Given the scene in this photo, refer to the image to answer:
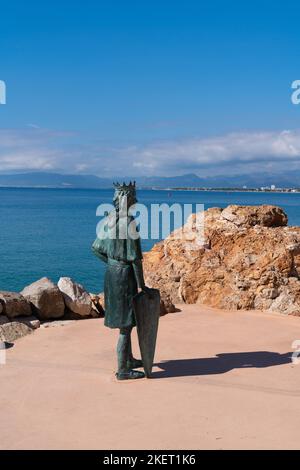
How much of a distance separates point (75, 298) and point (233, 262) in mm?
3467

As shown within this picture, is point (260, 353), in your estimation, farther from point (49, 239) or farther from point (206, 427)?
point (49, 239)

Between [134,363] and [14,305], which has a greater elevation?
[14,305]

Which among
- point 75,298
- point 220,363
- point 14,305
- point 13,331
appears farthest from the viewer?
point 75,298

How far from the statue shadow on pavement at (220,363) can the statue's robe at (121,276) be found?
0.92 m

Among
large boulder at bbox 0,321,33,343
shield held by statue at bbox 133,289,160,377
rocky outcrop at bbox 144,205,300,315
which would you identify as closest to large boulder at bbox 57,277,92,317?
large boulder at bbox 0,321,33,343

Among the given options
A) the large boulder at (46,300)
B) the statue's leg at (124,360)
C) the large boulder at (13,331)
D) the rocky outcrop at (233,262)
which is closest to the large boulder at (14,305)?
the large boulder at (46,300)

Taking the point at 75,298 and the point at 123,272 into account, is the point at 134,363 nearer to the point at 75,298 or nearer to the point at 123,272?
the point at 123,272

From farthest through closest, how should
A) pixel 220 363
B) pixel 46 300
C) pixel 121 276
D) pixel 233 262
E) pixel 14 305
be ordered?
pixel 233 262, pixel 46 300, pixel 14 305, pixel 220 363, pixel 121 276

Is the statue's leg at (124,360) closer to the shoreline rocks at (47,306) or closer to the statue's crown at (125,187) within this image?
the statue's crown at (125,187)

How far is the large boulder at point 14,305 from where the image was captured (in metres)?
9.51

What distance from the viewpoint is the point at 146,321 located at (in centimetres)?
682

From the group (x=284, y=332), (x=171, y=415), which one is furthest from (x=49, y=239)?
(x=171, y=415)

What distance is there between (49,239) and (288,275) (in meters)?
31.4

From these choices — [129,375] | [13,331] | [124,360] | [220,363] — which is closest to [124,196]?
[124,360]
